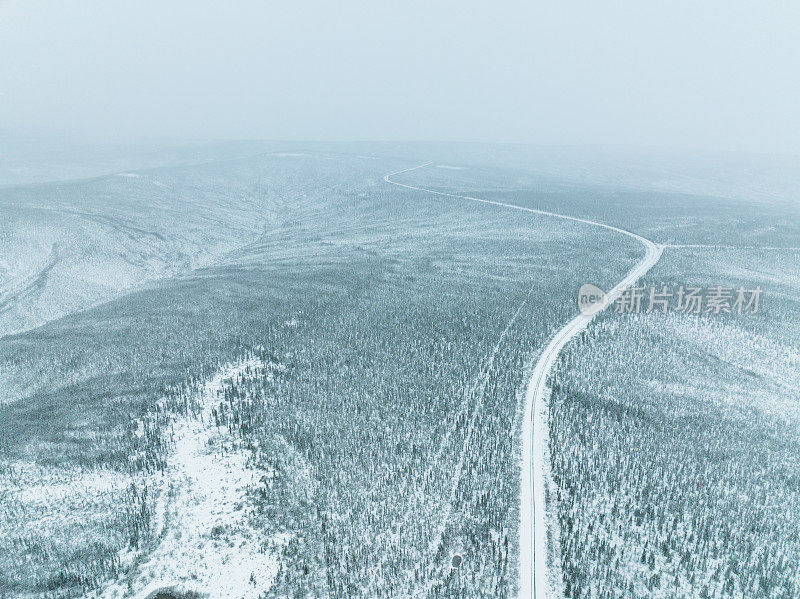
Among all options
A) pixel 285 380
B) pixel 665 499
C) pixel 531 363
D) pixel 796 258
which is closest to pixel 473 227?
pixel 796 258

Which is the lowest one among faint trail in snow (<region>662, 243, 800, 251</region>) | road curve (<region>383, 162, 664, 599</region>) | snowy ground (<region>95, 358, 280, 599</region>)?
snowy ground (<region>95, 358, 280, 599</region>)

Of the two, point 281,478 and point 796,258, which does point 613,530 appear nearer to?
point 281,478

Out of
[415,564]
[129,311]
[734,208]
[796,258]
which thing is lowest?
[415,564]

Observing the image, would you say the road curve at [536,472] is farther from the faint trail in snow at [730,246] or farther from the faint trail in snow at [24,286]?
the faint trail in snow at [24,286]

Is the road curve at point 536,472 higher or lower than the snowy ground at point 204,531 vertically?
higher

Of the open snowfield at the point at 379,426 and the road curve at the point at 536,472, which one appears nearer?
the road curve at the point at 536,472

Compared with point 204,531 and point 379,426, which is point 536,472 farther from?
point 204,531

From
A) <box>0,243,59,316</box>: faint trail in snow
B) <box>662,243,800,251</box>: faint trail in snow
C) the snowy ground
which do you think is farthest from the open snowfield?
<box>662,243,800,251</box>: faint trail in snow

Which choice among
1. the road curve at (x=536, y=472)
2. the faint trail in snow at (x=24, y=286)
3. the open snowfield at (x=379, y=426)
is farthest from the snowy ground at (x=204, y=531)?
the faint trail in snow at (x=24, y=286)

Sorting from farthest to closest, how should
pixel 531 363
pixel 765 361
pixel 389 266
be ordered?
pixel 389 266 < pixel 765 361 < pixel 531 363

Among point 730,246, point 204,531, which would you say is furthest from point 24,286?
point 730,246

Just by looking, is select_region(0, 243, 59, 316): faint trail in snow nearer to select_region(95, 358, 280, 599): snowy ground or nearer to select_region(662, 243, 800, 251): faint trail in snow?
select_region(95, 358, 280, 599): snowy ground
